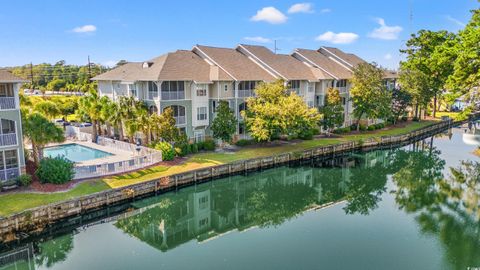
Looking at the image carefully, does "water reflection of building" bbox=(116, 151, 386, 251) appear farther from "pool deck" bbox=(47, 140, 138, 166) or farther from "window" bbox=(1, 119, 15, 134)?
"window" bbox=(1, 119, 15, 134)

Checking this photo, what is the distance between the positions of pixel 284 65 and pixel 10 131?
38.1 meters

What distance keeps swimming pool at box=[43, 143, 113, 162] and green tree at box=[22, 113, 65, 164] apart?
776 cm

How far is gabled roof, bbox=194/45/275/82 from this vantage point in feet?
151

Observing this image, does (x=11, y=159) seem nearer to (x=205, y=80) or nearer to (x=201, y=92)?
(x=201, y=92)

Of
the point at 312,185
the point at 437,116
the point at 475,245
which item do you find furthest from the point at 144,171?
the point at 437,116

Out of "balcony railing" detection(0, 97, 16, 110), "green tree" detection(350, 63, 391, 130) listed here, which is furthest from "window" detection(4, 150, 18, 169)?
"green tree" detection(350, 63, 391, 130)

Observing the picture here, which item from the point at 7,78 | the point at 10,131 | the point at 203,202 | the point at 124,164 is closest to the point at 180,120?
the point at 124,164

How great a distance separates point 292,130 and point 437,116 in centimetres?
5677

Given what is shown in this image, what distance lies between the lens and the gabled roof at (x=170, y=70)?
39906 millimetres

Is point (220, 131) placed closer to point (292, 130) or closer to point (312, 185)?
point (292, 130)

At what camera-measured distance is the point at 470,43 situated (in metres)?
30.2

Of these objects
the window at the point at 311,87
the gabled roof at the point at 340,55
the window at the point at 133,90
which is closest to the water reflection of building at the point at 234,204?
the window at the point at 133,90

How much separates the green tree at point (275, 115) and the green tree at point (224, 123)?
1.84m

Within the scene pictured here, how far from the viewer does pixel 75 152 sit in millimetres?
40938
